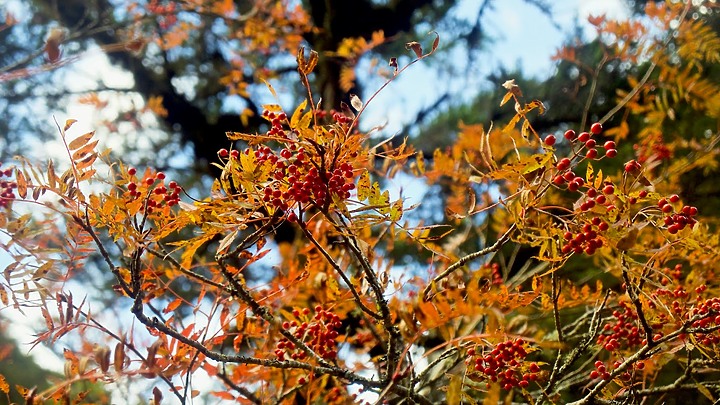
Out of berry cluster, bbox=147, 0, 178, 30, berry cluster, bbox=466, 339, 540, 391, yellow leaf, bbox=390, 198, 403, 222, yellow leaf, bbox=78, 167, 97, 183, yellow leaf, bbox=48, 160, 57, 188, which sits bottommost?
berry cluster, bbox=466, 339, 540, 391

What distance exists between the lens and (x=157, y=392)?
0.60m

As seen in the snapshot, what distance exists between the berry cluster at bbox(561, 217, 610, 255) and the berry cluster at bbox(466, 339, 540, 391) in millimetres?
201

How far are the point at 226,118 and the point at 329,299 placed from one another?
280cm

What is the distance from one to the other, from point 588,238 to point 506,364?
0.28 metres

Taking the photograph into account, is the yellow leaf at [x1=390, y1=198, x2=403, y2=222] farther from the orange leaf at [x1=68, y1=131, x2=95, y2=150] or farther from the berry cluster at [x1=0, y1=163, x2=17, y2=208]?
the berry cluster at [x1=0, y1=163, x2=17, y2=208]

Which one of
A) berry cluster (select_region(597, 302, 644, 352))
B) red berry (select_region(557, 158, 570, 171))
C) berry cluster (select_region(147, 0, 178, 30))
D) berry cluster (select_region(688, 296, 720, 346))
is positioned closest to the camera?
red berry (select_region(557, 158, 570, 171))

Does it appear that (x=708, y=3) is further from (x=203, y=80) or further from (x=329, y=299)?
(x=203, y=80)

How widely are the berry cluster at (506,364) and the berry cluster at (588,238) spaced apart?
0.20 meters

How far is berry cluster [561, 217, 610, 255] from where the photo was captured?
24.5 inches

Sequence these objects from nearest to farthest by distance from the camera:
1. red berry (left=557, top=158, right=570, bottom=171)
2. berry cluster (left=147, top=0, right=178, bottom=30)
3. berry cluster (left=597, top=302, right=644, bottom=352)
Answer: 1. red berry (left=557, top=158, right=570, bottom=171)
2. berry cluster (left=597, top=302, right=644, bottom=352)
3. berry cluster (left=147, top=0, right=178, bottom=30)

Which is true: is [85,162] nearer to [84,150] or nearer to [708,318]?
[84,150]

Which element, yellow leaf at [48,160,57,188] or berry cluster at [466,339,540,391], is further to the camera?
berry cluster at [466,339,540,391]

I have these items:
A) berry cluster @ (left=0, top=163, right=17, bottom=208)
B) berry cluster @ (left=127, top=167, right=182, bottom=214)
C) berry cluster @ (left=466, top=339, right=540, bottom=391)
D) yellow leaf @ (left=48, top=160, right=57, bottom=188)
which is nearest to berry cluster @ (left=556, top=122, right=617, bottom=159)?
berry cluster @ (left=466, top=339, right=540, bottom=391)

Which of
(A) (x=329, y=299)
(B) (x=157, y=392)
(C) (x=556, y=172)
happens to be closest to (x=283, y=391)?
(A) (x=329, y=299)
